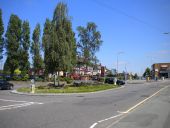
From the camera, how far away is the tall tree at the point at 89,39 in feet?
188

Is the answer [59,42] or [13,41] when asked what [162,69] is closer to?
[13,41]

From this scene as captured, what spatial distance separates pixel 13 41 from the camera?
233 ft

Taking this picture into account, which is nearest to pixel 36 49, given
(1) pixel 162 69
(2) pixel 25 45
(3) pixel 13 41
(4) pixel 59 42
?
(2) pixel 25 45

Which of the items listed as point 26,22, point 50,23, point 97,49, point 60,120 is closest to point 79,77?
point 26,22

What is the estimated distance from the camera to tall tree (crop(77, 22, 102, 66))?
57.3m

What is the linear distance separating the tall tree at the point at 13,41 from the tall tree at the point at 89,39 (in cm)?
1989

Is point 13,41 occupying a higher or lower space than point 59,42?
higher

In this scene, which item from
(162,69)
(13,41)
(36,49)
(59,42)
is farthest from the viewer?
(162,69)

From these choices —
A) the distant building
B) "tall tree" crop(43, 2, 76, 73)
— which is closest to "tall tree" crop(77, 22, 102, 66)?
"tall tree" crop(43, 2, 76, 73)

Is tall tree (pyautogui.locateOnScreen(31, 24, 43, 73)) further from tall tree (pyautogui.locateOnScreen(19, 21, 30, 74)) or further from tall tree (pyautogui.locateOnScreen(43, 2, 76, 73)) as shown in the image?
tall tree (pyautogui.locateOnScreen(43, 2, 76, 73))

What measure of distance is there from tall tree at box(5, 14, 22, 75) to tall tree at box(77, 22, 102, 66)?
1989 centimetres

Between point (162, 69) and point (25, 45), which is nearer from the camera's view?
point (25, 45)

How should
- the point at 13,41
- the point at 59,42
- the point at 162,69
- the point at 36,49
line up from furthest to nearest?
the point at 162,69 → the point at 36,49 → the point at 13,41 → the point at 59,42

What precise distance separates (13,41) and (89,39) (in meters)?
21.4
